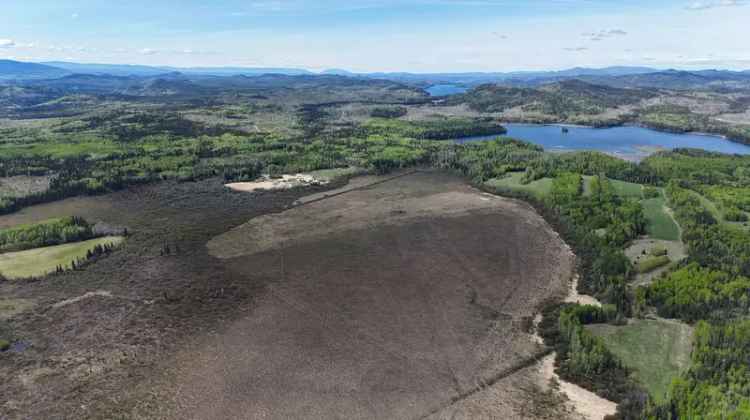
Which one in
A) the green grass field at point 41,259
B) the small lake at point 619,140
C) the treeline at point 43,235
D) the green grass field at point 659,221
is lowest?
the green grass field at point 41,259

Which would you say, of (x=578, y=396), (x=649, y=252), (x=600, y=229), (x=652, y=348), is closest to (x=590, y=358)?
(x=578, y=396)

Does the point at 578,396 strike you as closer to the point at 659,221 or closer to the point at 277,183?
the point at 659,221

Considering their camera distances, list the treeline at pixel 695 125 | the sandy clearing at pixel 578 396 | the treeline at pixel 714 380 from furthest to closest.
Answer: the treeline at pixel 695 125, the sandy clearing at pixel 578 396, the treeline at pixel 714 380

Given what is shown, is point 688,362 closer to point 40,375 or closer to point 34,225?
point 40,375

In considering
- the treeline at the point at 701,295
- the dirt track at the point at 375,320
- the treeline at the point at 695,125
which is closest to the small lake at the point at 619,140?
the treeline at the point at 695,125

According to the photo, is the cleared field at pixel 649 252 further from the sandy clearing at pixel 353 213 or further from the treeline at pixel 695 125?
the treeline at pixel 695 125

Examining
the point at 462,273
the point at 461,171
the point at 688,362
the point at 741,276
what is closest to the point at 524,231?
the point at 462,273
